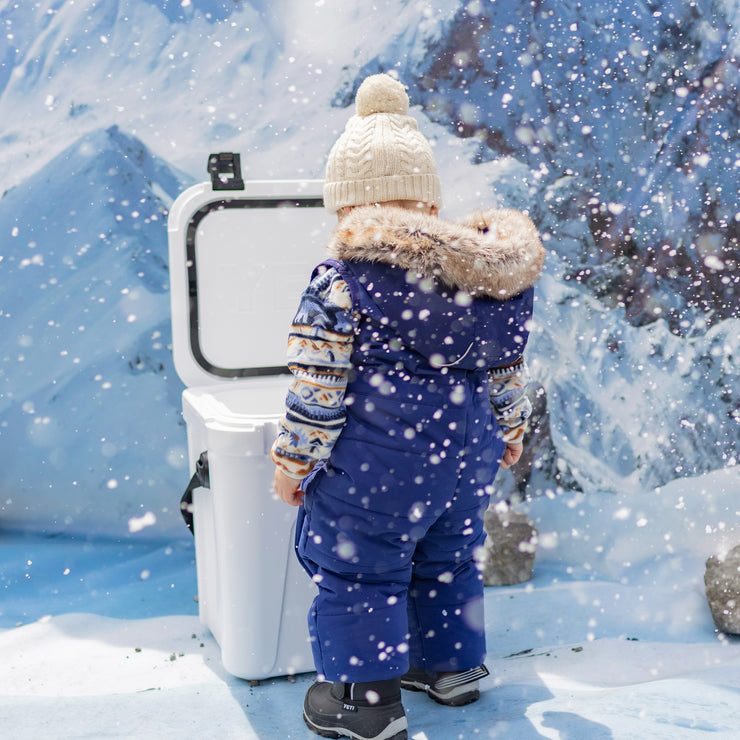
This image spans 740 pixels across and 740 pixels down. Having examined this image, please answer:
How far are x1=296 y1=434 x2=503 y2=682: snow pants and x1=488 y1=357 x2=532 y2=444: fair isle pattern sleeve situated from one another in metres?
0.07

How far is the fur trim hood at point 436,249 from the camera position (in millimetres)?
1149

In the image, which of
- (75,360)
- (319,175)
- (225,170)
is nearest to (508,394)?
(225,170)

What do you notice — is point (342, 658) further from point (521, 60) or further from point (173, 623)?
point (521, 60)

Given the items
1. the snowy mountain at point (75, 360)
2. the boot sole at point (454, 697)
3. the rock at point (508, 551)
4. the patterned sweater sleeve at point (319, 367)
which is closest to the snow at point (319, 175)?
the snowy mountain at point (75, 360)

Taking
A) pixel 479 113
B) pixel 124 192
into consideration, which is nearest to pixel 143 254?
pixel 124 192

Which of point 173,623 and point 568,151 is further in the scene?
point 568,151

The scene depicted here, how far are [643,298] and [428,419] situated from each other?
5.37 ft

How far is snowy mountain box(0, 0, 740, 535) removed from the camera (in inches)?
99.0

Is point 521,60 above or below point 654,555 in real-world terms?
above

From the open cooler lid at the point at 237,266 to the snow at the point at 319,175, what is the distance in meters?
0.80

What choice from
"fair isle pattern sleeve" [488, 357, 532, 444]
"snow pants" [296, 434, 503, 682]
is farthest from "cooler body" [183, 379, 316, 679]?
"fair isle pattern sleeve" [488, 357, 532, 444]

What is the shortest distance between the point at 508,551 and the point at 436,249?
48.1 inches

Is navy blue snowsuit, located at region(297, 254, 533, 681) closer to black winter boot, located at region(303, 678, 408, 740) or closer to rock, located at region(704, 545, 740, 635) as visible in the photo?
black winter boot, located at region(303, 678, 408, 740)

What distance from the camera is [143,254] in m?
2.56
